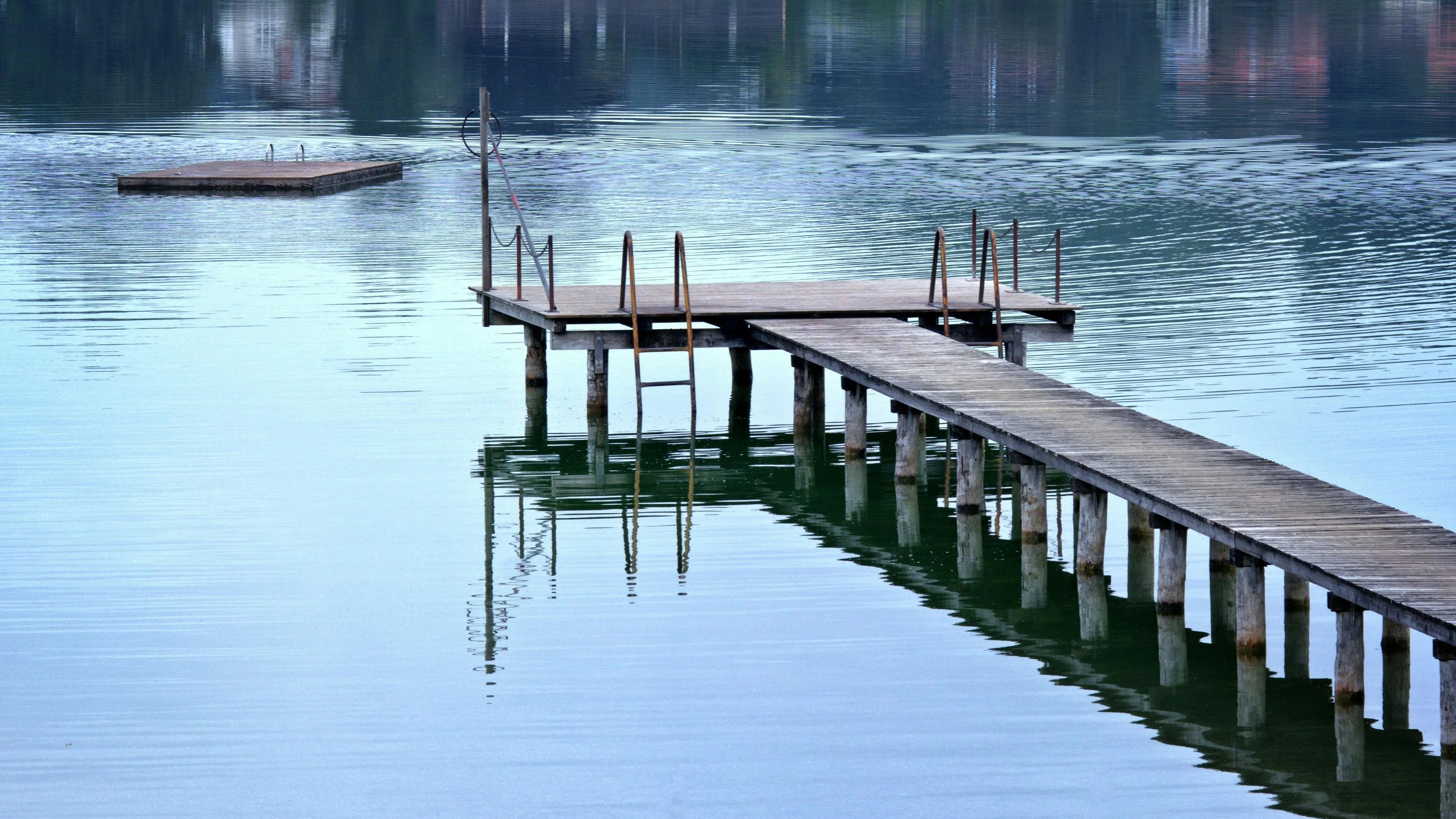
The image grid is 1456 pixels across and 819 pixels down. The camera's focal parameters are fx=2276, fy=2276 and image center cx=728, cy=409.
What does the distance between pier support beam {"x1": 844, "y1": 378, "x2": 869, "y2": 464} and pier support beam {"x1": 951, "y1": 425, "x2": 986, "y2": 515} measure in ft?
6.16

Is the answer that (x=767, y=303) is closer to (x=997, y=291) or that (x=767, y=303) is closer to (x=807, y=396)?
(x=807, y=396)

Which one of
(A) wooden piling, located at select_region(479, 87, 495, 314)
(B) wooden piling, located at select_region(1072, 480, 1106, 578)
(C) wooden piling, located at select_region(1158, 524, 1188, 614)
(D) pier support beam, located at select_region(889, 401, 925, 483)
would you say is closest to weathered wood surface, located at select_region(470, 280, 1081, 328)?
(A) wooden piling, located at select_region(479, 87, 495, 314)

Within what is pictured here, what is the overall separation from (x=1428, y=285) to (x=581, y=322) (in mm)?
13653

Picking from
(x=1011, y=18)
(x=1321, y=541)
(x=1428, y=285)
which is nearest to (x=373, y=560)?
(x=1321, y=541)

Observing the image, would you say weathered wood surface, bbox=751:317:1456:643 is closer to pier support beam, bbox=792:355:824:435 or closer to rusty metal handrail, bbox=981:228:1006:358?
pier support beam, bbox=792:355:824:435

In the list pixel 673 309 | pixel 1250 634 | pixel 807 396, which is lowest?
pixel 1250 634

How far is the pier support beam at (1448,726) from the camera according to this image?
11.2m

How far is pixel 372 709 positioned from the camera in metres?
13.0

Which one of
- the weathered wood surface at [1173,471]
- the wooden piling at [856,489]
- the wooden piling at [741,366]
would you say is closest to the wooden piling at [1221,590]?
the weathered wood surface at [1173,471]

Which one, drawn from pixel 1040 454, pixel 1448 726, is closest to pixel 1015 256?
pixel 1040 454

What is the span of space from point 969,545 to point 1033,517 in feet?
2.58

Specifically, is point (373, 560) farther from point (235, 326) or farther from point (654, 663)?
point (235, 326)

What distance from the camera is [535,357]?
22344 millimetres

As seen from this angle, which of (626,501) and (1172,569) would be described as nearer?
(1172,569)
